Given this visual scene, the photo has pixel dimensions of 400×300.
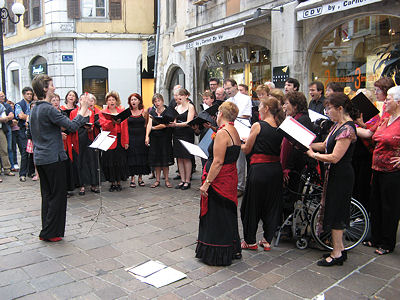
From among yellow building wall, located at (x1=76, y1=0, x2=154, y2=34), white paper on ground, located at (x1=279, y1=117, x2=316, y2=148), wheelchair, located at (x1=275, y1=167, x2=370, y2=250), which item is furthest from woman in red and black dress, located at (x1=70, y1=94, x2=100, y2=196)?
yellow building wall, located at (x1=76, y1=0, x2=154, y2=34)

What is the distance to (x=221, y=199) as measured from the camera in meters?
4.33

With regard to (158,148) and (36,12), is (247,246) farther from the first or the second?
(36,12)

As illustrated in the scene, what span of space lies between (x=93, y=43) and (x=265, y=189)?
17660 millimetres

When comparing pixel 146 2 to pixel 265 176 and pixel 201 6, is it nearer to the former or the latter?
pixel 201 6

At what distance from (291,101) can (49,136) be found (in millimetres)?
→ 3074

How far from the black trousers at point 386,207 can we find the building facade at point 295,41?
11.6ft

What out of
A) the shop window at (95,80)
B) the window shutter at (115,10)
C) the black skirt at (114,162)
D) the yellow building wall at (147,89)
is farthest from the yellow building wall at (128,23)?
the black skirt at (114,162)

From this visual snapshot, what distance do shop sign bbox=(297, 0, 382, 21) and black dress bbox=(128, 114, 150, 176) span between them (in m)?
4.09

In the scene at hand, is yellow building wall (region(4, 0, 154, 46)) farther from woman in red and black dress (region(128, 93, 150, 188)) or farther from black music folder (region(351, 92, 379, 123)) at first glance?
black music folder (region(351, 92, 379, 123))

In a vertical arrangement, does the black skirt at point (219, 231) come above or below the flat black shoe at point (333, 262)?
above

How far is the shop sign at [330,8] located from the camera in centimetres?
713

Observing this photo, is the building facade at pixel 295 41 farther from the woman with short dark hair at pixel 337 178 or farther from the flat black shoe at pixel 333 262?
the flat black shoe at pixel 333 262

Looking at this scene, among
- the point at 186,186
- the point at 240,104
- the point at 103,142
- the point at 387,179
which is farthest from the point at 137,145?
the point at 387,179

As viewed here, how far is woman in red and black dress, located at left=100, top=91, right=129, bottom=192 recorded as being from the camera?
7691 mm
